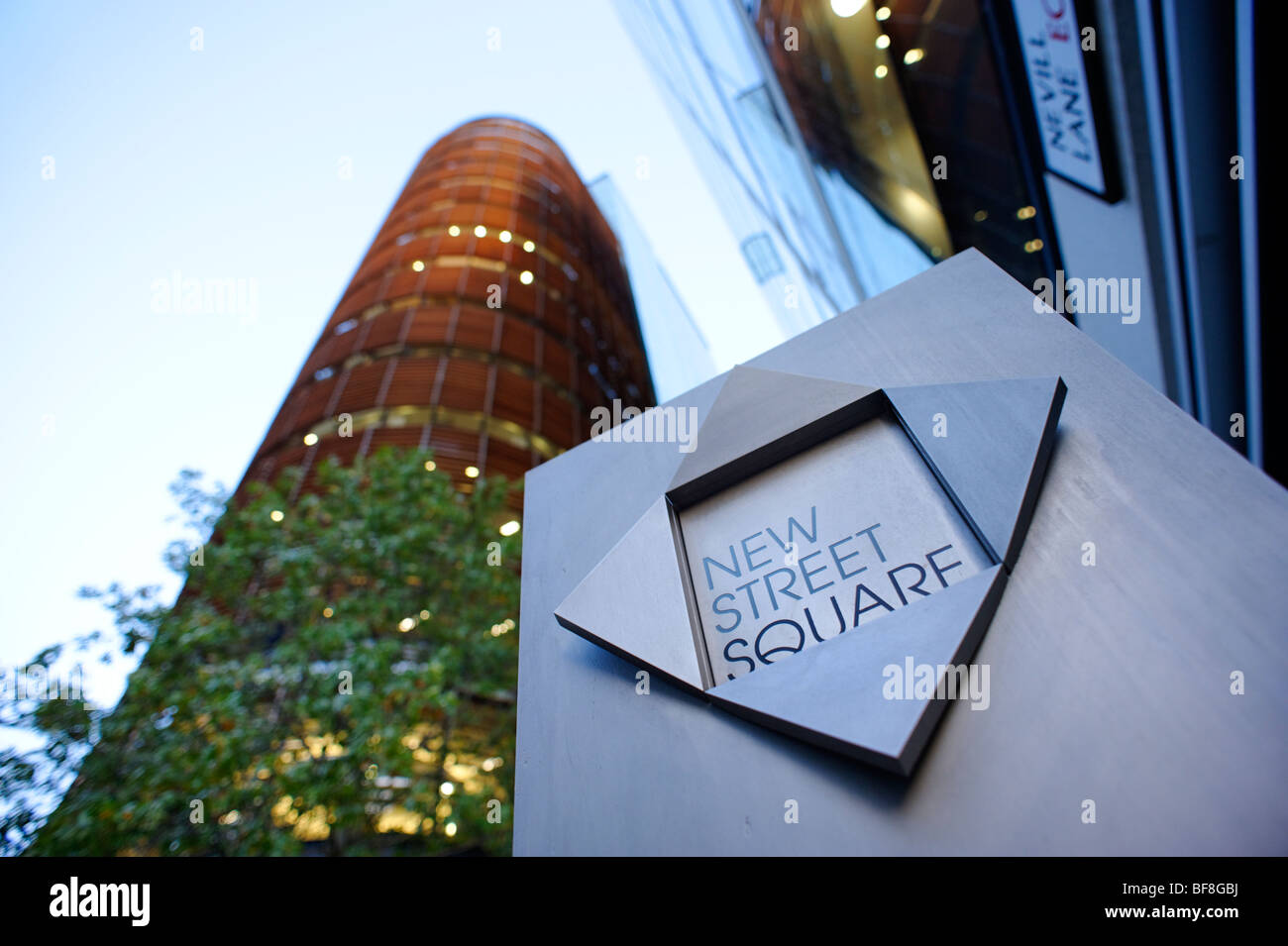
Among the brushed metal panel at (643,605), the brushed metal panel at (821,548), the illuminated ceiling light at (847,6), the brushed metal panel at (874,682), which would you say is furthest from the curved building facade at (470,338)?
the brushed metal panel at (874,682)

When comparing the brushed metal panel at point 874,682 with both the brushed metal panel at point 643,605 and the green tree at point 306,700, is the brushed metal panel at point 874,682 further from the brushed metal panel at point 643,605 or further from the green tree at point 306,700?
the green tree at point 306,700

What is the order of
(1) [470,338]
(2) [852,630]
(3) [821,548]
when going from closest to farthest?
(2) [852,630] → (3) [821,548] → (1) [470,338]

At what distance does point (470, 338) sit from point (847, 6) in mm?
10906

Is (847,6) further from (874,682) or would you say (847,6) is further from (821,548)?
(874,682)

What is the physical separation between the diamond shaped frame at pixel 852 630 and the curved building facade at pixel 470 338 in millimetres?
12399

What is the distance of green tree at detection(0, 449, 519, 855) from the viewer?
601 centimetres

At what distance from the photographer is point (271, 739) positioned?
6.82 metres

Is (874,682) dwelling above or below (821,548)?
below

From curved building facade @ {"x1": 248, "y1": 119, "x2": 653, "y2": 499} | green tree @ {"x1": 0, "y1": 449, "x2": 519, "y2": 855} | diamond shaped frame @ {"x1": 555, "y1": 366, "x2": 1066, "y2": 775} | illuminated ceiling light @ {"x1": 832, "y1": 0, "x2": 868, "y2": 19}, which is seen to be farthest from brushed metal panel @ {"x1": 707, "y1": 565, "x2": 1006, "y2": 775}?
curved building facade @ {"x1": 248, "y1": 119, "x2": 653, "y2": 499}

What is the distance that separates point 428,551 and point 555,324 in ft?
38.7

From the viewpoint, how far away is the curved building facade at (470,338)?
48.8 feet

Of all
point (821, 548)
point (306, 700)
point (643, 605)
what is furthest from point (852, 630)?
point (306, 700)

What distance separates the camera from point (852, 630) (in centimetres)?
141
